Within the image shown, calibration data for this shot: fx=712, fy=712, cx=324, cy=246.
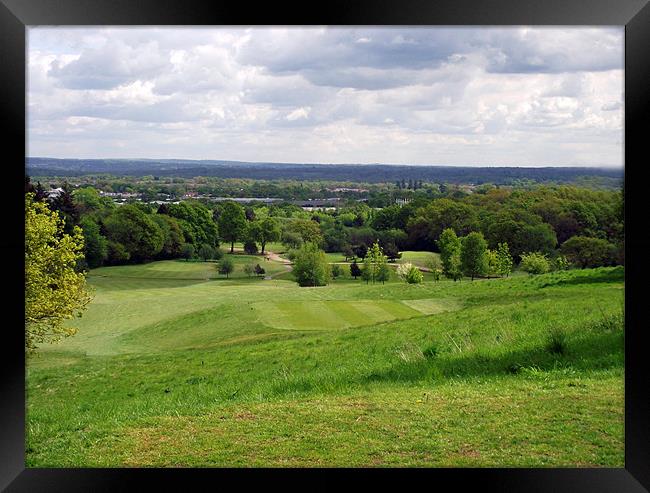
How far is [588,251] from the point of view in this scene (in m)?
8.22

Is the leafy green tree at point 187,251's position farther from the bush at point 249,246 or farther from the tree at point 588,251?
the tree at point 588,251

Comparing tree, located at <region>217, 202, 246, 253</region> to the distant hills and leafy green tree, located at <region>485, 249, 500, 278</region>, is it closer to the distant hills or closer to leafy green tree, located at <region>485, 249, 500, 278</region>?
the distant hills

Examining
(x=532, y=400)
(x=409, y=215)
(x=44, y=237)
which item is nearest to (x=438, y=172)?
(x=409, y=215)

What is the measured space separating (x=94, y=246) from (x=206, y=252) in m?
1.22

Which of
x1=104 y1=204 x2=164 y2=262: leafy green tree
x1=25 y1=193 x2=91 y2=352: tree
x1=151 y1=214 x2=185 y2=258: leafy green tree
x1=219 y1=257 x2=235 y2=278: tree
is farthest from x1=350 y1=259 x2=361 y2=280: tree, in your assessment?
x1=25 y1=193 x2=91 y2=352: tree

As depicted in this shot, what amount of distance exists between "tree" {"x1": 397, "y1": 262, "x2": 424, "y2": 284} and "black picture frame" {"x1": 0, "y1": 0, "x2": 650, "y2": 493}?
3.52 metres

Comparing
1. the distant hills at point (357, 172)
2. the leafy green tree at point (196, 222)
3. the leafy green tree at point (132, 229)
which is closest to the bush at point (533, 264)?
the distant hills at point (357, 172)

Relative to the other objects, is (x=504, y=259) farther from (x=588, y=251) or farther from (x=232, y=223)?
(x=232, y=223)

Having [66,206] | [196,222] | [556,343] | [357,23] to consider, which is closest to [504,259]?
[556,343]

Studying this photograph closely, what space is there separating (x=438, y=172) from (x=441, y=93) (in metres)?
0.87

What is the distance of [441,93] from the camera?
7883 mm

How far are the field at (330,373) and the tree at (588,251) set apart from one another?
0.53ft

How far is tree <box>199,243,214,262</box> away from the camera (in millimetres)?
7879

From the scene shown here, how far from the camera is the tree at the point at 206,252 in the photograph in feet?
25.8
